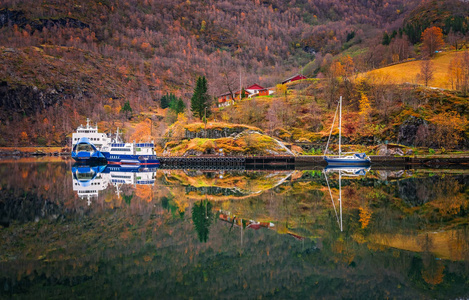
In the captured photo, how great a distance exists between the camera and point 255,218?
2089 centimetres

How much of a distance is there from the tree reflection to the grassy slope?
7322cm

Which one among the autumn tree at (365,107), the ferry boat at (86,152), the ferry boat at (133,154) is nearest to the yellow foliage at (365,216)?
the ferry boat at (133,154)

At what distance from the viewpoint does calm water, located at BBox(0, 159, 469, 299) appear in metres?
11.7

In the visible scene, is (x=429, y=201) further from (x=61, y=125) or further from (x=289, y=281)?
(x=61, y=125)

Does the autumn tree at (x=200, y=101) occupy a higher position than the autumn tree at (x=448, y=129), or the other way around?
the autumn tree at (x=200, y=101)

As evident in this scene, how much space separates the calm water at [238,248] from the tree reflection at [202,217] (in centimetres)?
8

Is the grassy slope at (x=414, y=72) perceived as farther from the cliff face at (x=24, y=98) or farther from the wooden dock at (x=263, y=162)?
the cliff face at (x=24, y=98)

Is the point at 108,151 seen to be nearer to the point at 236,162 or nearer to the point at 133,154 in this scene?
the point at 133,154

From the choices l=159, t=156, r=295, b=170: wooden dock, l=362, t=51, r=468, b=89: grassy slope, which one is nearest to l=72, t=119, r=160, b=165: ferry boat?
l=159, t=156, r=295, b=170: wooden dock

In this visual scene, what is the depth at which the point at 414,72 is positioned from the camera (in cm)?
9212

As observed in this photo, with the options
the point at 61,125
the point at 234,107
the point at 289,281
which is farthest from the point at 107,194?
the point at 61,125

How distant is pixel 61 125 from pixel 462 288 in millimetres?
175300

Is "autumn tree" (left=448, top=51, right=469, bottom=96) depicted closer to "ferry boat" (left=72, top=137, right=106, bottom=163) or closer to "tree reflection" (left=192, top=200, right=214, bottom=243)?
"tree reflection" (left=192, top=200, right=214, bottom=243)

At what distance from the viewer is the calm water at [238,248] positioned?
1173cm
